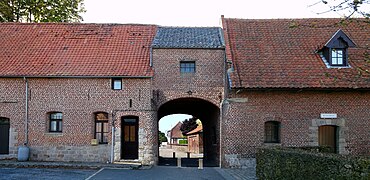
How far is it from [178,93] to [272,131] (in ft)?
16.4

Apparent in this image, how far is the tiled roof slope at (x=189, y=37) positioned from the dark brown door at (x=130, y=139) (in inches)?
163

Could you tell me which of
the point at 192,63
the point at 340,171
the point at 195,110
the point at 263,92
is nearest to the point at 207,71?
the point at 192,63

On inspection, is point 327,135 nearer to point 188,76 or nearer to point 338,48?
point 338,48

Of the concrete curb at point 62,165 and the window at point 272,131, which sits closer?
the concrete curb at point 62,165

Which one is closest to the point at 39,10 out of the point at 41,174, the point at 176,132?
the point at 41,174

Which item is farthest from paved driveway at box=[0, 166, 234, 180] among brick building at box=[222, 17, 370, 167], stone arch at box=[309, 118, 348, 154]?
stone arch at box=[309, 118, 348, 154]

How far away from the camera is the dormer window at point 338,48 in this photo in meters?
21.5

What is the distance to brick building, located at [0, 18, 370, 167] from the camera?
21000mm

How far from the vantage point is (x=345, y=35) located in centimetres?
2158

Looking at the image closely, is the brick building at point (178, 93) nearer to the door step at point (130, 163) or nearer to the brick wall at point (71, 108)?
the brick wall at point (71, 108)

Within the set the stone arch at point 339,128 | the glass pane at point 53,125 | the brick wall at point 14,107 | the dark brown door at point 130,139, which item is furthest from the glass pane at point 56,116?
the stone arch at point 339,128

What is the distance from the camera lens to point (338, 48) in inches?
852

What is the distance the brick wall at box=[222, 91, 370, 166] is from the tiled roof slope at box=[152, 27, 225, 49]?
134 inches

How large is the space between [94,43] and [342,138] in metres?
13.6
